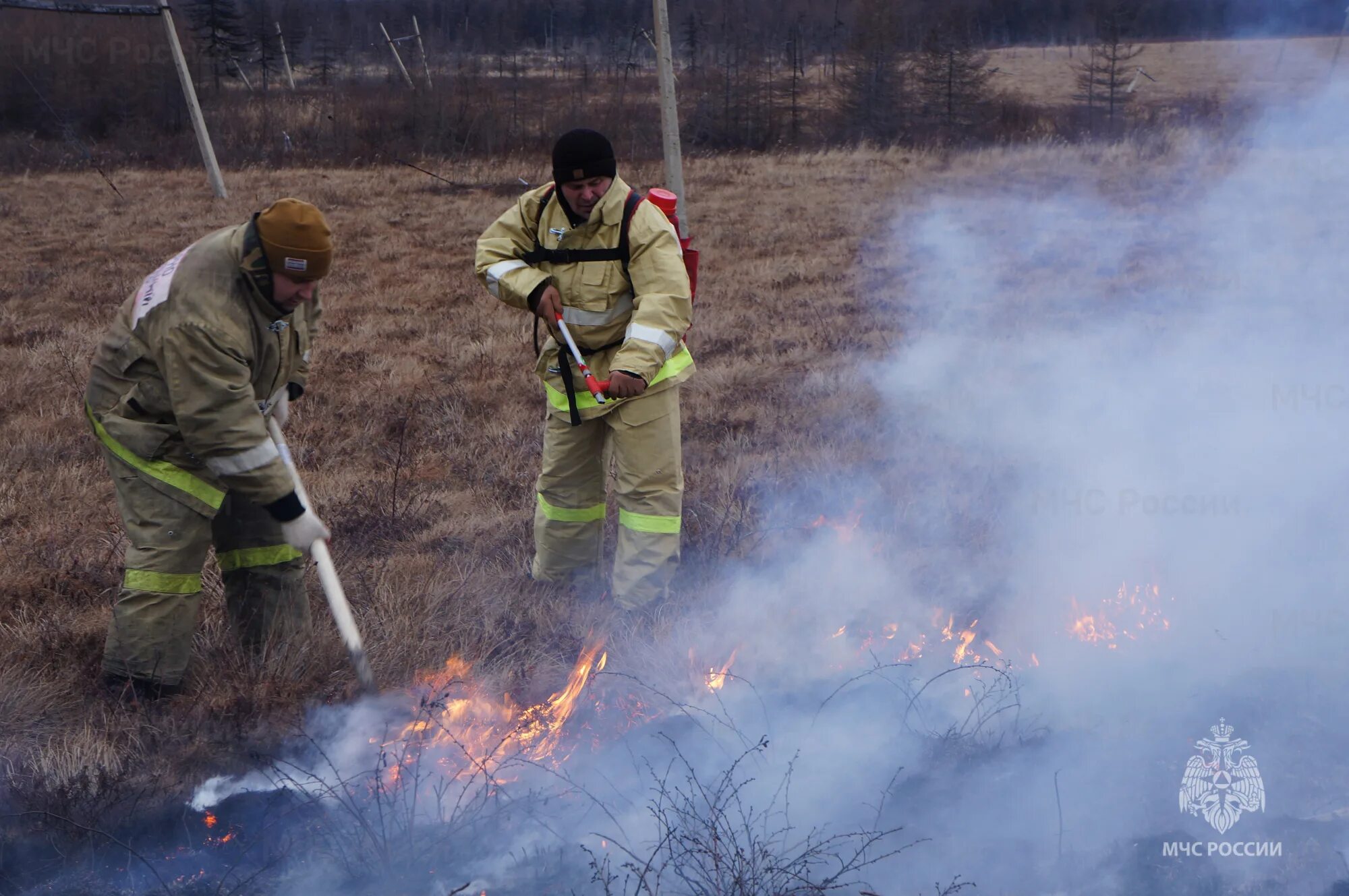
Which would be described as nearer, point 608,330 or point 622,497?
point 608,330

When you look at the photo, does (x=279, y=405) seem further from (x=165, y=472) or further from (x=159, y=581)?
(x=159, y=581)

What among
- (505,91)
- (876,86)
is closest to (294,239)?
(876,86)

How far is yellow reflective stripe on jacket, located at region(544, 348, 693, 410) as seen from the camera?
3814 mm

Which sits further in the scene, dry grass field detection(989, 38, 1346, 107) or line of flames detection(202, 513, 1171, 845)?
dry grass field detection(989, 38, 1346, 107)

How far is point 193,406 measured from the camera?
2.99m

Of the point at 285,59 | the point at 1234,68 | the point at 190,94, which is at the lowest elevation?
the point at 1234,68

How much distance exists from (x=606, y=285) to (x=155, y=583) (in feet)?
5.91

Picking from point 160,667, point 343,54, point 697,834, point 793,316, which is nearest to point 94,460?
point 160,667

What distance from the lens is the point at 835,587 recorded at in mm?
4207

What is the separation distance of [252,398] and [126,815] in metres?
1.27

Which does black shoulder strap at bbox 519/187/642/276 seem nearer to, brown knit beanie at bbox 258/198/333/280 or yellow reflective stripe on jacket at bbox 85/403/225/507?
brown knit beanie at bbox 258/198/333/280

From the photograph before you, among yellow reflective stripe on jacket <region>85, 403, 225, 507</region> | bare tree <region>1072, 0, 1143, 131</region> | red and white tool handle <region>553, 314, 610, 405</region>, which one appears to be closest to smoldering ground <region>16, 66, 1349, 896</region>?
yellow reflective stripe on jacket <region>85, 403, 225, 507</region>

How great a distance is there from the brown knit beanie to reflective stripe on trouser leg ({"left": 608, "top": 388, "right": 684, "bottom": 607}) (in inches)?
49.0

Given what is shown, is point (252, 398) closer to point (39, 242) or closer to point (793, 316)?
point (793, 316)
